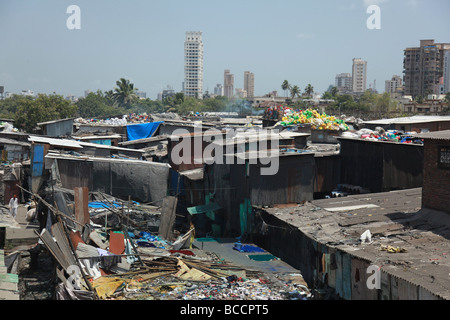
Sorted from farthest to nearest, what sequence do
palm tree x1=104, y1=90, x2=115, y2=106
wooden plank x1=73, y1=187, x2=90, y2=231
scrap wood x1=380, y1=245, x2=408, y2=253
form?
palm tree x1=104, y1=90, x2=115, y2=106
wooden plank x1=73, y1=187, x2=90, y2=231
scrap wood x1=380, y1=245, x2=408, y2=253

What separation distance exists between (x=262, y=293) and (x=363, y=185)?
26.1 ft

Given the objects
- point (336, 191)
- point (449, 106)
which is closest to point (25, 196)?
point (336, 191)

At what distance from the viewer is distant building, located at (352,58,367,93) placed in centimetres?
19100

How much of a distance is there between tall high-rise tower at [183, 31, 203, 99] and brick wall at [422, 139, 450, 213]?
552 feet

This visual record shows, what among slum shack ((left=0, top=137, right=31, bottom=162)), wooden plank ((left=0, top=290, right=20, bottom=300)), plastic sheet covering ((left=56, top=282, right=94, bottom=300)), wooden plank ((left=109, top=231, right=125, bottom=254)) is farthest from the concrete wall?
slum shack ((left=0, top=137, right=31, bottom=162))

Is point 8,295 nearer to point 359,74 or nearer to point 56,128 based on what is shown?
point 56,128

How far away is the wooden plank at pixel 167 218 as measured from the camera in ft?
47.0

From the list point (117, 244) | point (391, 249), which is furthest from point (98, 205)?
point (391, 249)

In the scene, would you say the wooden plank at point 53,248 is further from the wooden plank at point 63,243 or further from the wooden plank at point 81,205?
the wooden plank at point 81,205

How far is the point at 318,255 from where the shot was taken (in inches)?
398

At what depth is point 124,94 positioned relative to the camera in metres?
75.5

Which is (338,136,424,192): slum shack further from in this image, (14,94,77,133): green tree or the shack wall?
(14,94,77,133): green tree
